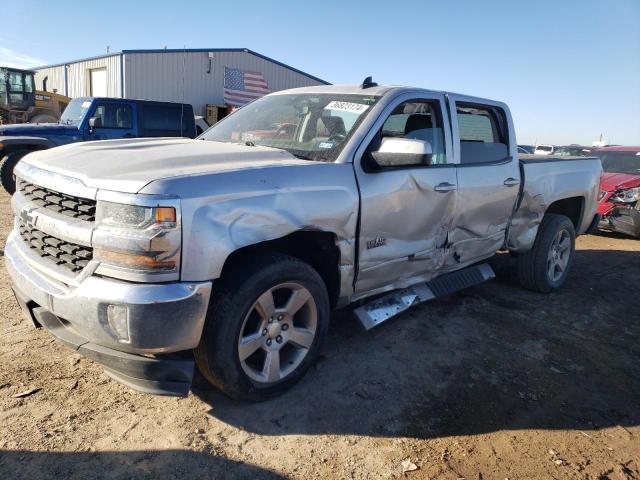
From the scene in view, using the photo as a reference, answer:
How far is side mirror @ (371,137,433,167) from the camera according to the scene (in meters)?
3.03

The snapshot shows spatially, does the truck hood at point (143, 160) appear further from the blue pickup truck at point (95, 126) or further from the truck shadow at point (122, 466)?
the blue pickup truck at point (95, 126)

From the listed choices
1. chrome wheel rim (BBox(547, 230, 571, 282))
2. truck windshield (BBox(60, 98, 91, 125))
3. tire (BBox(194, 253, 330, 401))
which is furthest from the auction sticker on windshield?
truck windshield (BBox(60, 98, 91, 125))

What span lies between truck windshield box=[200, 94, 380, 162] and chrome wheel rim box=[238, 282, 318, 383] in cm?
91

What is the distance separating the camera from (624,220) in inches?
342

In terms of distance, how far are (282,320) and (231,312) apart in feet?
1.40

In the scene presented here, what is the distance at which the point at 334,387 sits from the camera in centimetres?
306

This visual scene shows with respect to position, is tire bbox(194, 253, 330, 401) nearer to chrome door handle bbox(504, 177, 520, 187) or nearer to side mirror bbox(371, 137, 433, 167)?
side mirror bbox(371, 137, 433, 167)

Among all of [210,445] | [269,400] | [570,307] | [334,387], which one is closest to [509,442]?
[334,387]

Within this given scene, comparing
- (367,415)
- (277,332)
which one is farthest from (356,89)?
(367,415)

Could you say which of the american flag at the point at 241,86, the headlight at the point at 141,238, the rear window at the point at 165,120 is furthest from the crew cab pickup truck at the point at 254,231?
the american flag at the point at 241,86

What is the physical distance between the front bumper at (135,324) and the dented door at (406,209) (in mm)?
1254

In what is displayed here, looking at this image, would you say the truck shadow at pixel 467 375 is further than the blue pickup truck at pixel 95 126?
No

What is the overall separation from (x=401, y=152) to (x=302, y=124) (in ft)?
2.90

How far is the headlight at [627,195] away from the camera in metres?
8.77
